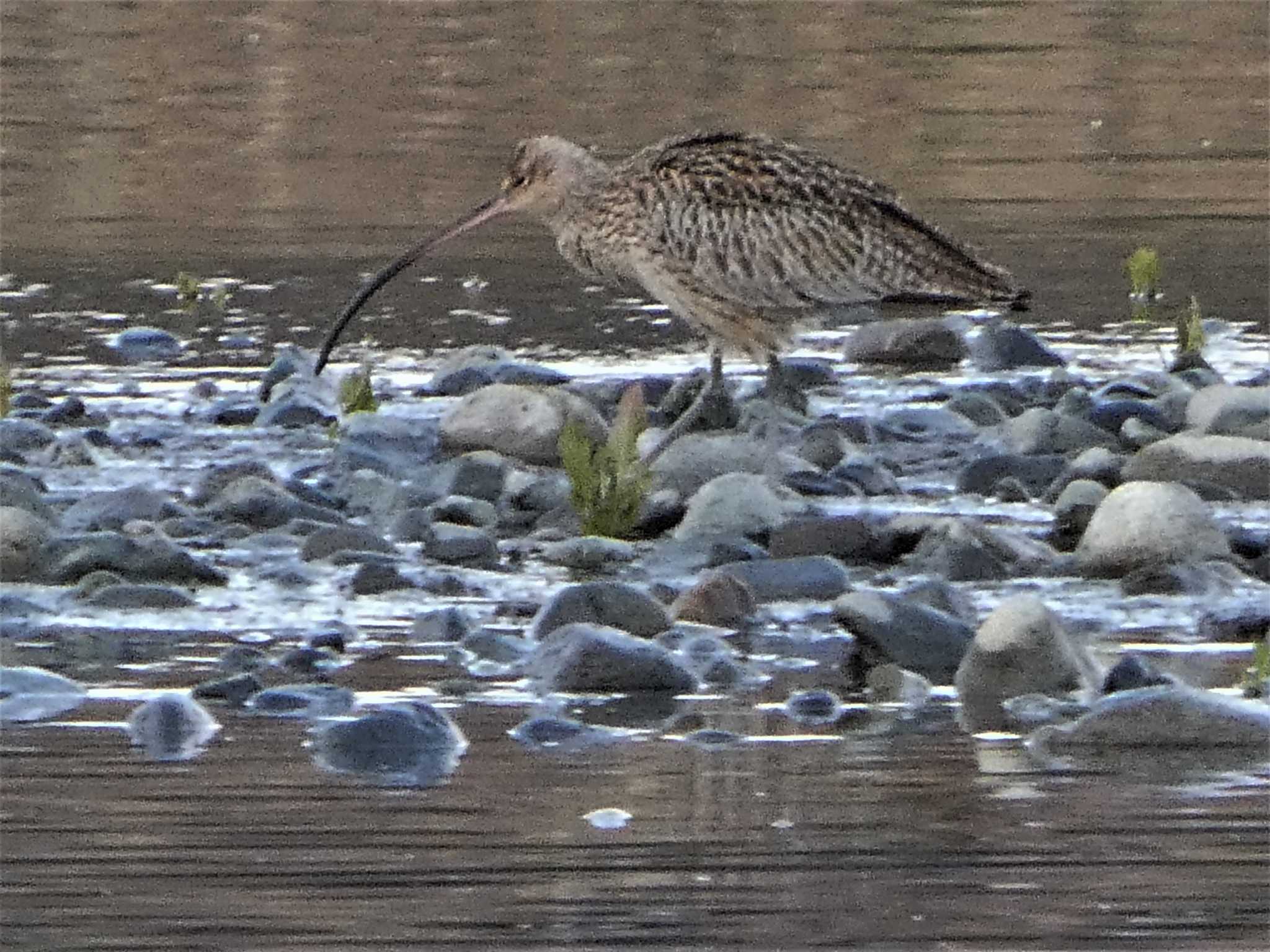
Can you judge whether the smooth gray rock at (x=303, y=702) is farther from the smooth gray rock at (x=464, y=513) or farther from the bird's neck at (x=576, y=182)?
the bird's neck at (x=576, y=182)

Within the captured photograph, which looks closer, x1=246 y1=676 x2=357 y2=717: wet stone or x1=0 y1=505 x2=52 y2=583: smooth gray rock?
x1=246 y1=676 x2=357 y2=717: wet stone

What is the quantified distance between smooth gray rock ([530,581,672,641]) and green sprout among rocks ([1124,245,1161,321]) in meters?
6.01

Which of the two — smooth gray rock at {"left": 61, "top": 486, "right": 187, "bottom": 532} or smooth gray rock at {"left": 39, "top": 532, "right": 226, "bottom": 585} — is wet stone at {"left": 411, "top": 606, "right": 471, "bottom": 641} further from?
smooth gray rock at {"left": 61, "top": 486, "right": 187, "bottom": 532}

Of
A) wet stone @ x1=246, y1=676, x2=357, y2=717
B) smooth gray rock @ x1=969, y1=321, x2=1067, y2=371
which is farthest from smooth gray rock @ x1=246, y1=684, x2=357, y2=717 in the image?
smooth gray rock @ x1=969, y1=321, x2=1067, y2=371

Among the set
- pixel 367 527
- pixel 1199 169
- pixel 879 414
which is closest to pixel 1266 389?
pixel 879 414

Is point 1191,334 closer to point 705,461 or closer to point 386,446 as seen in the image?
point 705,461

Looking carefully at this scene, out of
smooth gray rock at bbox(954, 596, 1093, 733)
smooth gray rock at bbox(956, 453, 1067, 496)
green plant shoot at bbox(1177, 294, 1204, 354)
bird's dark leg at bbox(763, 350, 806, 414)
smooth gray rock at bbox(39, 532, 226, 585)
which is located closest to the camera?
smooth gray rock at bbox(954, 596, 1093, 733)

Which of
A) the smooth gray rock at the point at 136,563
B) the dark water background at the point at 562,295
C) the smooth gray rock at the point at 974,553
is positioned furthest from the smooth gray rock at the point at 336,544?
the smooth gray rock at the point at 974,553

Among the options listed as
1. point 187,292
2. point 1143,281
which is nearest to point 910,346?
point 1143,281

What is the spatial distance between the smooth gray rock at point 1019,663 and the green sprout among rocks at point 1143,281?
632 cm

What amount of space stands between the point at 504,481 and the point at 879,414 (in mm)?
1872

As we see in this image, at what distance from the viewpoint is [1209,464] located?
9375 millimetres

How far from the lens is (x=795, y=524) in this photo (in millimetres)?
8562

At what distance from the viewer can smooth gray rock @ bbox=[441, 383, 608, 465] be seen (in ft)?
33.2
